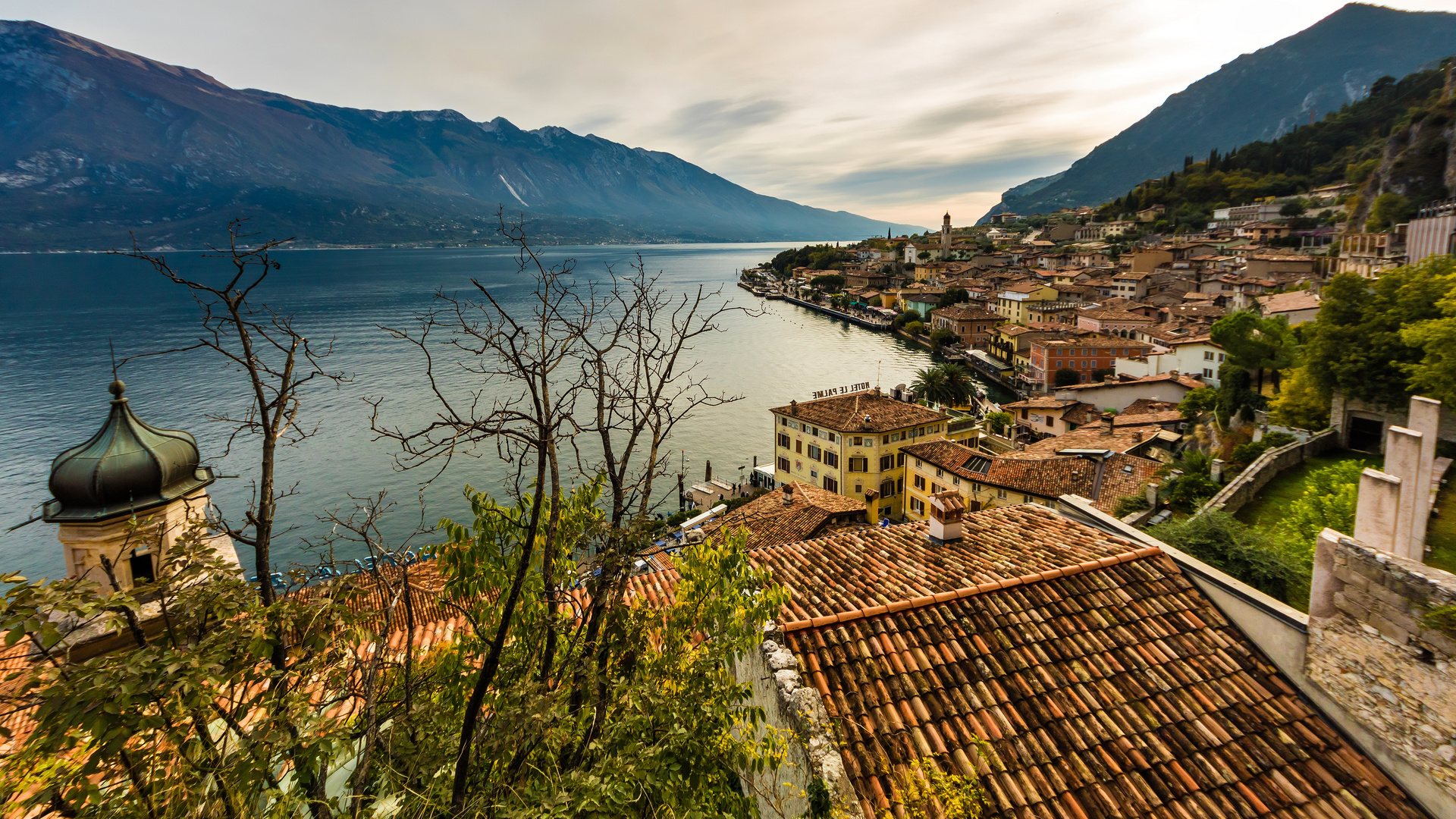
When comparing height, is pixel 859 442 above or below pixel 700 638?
below

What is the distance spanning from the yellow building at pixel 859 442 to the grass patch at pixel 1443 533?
19.6 m

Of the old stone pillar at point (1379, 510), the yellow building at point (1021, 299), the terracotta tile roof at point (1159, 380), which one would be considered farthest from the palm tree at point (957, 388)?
the old stone pillar at point (1379, 510)

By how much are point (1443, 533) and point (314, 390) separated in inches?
2321

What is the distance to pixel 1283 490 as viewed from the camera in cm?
1658

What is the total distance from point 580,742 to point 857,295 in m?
115

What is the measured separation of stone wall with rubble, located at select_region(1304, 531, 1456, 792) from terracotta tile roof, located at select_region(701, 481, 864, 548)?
16742 millimetres

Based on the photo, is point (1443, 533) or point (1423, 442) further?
point (1443, 533)

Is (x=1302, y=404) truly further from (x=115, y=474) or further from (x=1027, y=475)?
(x=115, y=474)

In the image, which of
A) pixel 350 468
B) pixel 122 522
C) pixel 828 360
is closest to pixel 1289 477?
pixel 122 522

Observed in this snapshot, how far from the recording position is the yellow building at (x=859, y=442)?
104 feet

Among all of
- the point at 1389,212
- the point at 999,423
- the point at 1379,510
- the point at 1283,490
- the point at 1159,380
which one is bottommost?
the point at 999,423

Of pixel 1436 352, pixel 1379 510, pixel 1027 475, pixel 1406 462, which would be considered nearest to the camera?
pixel 1379 510

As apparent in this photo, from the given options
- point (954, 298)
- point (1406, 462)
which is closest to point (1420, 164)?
point (954, 298)

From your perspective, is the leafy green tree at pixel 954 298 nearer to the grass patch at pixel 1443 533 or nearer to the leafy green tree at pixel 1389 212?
the leafy green tree at pixel 1389 212
